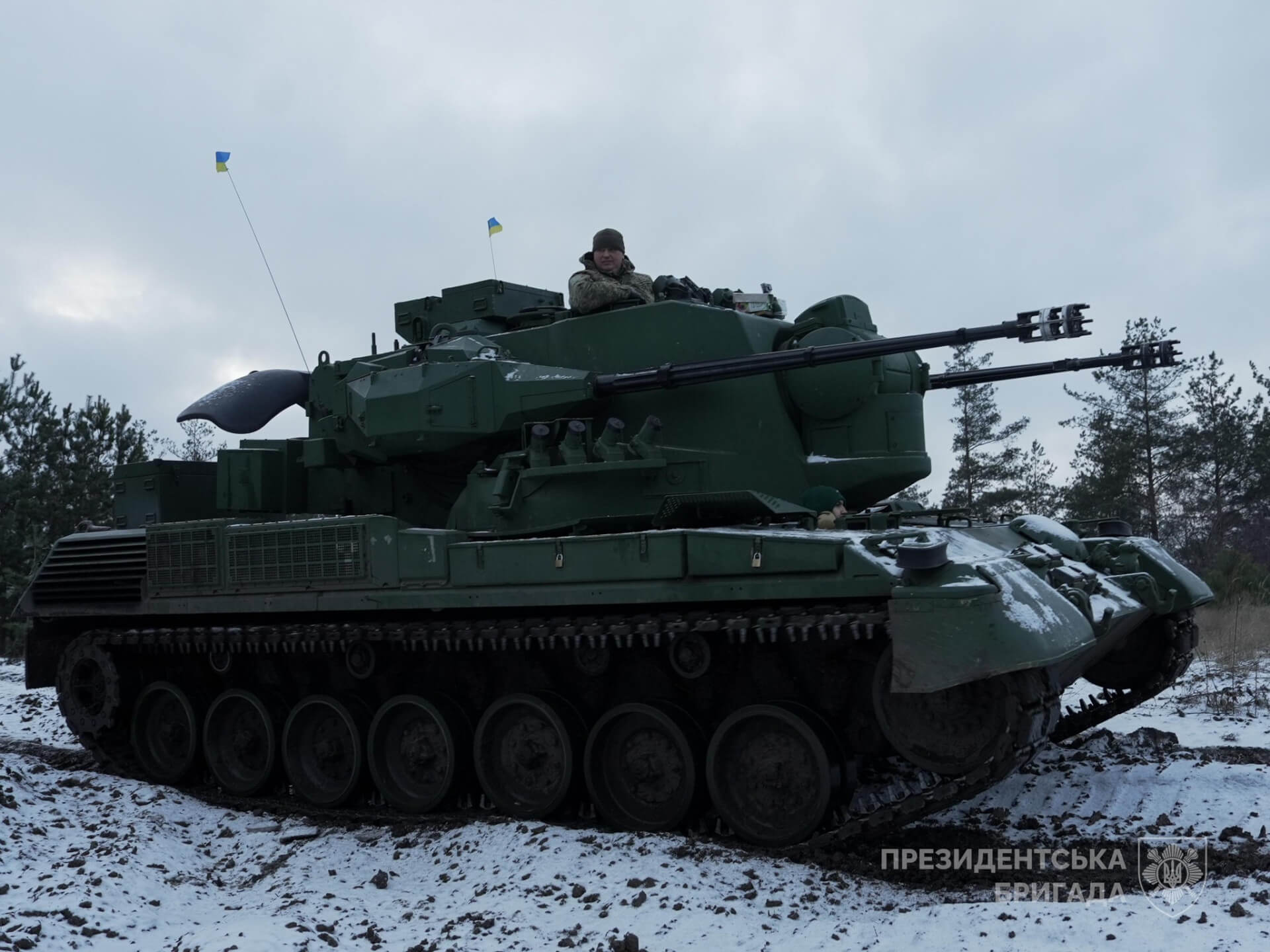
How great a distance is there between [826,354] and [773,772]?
9.09 ft

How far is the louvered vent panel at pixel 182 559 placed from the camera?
9430 millimetres

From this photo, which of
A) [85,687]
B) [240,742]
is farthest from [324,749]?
[85,687]

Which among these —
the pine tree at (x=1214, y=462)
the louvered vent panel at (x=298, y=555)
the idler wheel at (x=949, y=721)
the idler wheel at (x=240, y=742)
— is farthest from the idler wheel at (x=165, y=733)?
the pine tree at (x=1214, y=462)

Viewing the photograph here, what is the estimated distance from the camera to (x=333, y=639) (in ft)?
28.4

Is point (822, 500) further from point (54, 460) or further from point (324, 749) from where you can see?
point (54, 460)

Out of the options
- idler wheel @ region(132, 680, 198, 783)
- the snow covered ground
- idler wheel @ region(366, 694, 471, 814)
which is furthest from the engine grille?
idler wheel @ region(366, 694, 471, 814)

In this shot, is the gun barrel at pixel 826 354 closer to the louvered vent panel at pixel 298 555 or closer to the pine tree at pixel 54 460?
the louvered vent panel at pixel 298 555

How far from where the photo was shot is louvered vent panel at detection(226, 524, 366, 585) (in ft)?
27.9

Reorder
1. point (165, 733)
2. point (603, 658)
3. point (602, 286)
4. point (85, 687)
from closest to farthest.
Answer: point (603, 658) → point (602, 286) → point (165, 733) → point (85, 687)

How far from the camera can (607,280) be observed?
9250mm

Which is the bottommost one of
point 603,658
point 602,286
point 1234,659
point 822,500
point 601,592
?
point 1234,659

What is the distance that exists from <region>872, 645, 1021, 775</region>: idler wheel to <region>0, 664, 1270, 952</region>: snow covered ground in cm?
69

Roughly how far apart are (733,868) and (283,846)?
3.34m

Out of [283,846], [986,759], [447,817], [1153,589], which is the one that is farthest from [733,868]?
[1153,589]
